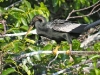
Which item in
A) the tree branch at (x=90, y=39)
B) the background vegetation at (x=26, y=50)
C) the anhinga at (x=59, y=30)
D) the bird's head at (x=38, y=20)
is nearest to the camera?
the background vegetation at (x=26, y=50)

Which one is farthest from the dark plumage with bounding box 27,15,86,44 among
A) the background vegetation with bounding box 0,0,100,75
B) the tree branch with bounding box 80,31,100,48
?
the tree branch with bounding box 80,31,100,48

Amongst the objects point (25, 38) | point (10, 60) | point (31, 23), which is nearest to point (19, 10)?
point (31, 23)

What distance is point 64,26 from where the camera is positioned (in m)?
6.36

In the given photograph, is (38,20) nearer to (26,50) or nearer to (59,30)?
(59,30)

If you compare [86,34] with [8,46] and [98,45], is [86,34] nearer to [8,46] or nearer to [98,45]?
[98,45]

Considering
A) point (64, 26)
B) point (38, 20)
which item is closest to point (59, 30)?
point (64, 26)

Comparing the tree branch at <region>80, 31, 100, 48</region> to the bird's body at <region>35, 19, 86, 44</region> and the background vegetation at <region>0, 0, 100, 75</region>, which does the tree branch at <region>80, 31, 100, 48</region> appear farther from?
the bird's body at <region>35, 19, 86, 44</region>

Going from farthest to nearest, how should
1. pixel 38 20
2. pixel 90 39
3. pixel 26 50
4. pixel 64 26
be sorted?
pixel 90 39, pixel 38 20, pixel 64 26, pixel 26 50

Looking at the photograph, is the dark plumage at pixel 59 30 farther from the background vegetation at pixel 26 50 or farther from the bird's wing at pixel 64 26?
the background vegetation at pixel 26 50

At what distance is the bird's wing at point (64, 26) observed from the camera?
632 cm

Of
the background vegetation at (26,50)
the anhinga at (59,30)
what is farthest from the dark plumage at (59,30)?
the background vegetation at (26,50)

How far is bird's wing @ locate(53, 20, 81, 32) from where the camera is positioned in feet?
20.7

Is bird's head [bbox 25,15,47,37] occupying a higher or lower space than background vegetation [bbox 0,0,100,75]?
higher

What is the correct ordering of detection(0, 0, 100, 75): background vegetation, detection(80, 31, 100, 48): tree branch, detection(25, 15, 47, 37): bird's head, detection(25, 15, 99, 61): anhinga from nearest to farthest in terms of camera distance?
detection(0, 0, 100, 75): background vegetation → detection(25, 15, 99, 61): anhinga → detection(25, 15, 47, 37): bird's head → detection(80, 31, 100, 48): tree branch
